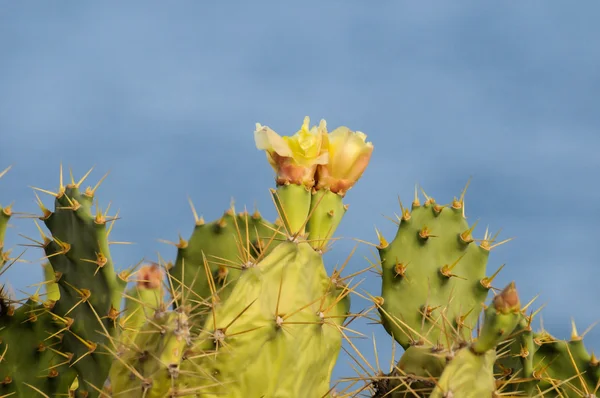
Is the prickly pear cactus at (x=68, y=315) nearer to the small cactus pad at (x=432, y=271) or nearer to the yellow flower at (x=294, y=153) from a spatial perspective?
the yellow flower at (x=294, y=153)

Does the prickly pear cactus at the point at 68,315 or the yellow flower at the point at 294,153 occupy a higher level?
the yellow flower at the point at 294,153

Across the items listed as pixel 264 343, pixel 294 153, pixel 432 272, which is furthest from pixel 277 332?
pixel 432 272

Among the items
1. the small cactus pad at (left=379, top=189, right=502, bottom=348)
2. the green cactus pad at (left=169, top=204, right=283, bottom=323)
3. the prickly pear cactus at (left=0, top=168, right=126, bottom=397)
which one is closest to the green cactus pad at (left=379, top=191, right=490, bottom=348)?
the small cactus pad at (left=379, top=189, right=502, bottom=348)

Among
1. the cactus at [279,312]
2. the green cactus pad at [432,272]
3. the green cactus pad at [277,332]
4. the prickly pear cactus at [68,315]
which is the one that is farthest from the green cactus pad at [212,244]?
the green cactus pad at [277,332]

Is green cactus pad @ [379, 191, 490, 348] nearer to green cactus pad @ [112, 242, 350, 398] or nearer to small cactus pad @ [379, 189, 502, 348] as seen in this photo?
small cactus pad @ [379, 189, 502, 348]

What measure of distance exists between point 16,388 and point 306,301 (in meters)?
1.09

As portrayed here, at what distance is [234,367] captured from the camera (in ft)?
6.80

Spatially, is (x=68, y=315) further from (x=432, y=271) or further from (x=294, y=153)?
(x=432, y=271)

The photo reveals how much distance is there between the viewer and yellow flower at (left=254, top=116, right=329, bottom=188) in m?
2.57

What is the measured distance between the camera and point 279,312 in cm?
214

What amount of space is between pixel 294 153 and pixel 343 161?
0.46ft

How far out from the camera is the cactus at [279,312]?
2.04 meters

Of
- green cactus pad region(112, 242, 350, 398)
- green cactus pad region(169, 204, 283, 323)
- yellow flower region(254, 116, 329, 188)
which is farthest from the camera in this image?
green cactus pad region(169, 204, 283, 323)

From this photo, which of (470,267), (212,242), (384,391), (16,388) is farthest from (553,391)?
(16,388)
